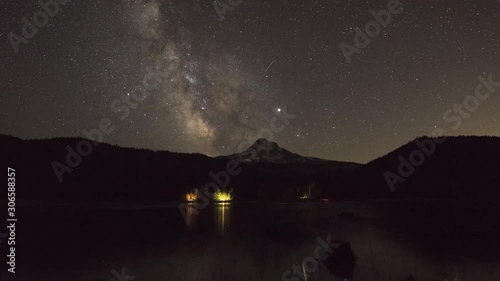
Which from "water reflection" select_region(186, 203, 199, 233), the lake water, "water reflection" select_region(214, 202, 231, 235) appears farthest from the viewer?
"water reflection" select_region(186, 203, 199, 233)

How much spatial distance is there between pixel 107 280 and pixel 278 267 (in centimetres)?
908

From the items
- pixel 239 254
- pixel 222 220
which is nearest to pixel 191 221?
pixel 222 220

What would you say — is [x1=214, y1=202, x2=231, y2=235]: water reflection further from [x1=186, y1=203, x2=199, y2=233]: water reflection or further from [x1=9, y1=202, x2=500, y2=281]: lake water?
[x1=186, y1=203, x2=199, y2=233]: water reflection

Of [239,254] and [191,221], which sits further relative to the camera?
[191,221]

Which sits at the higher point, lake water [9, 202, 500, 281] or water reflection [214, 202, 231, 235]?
water reflection [214, 202, 231, 235]

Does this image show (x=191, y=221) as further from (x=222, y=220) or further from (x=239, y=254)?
(x=239, y=254)

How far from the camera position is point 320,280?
637 inches

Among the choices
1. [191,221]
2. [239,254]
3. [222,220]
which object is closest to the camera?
[239,254]

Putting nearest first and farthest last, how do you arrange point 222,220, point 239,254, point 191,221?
point 239,254
point 191,221
point 222,220

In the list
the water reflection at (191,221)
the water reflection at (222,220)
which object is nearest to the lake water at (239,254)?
the water reflection at (222,220)

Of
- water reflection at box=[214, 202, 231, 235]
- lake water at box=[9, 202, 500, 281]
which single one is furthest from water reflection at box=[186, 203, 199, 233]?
lake water at box=[9, 202, 500, 281]

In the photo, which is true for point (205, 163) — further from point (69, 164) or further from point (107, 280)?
point (107, 280)

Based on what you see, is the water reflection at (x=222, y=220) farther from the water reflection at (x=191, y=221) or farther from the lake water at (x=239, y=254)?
the water reflection at (x=191, y=221)

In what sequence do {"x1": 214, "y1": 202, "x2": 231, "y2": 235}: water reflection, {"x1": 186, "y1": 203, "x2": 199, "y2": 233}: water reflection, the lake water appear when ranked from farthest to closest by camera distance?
1. {"x1": 186, "y1": 203, "x2": 199, "y2": 233}: water reflection
2. {"x1": 214, "y1": 202, "x2": 231, "y2": 235}: water reflection
3. the lake water
